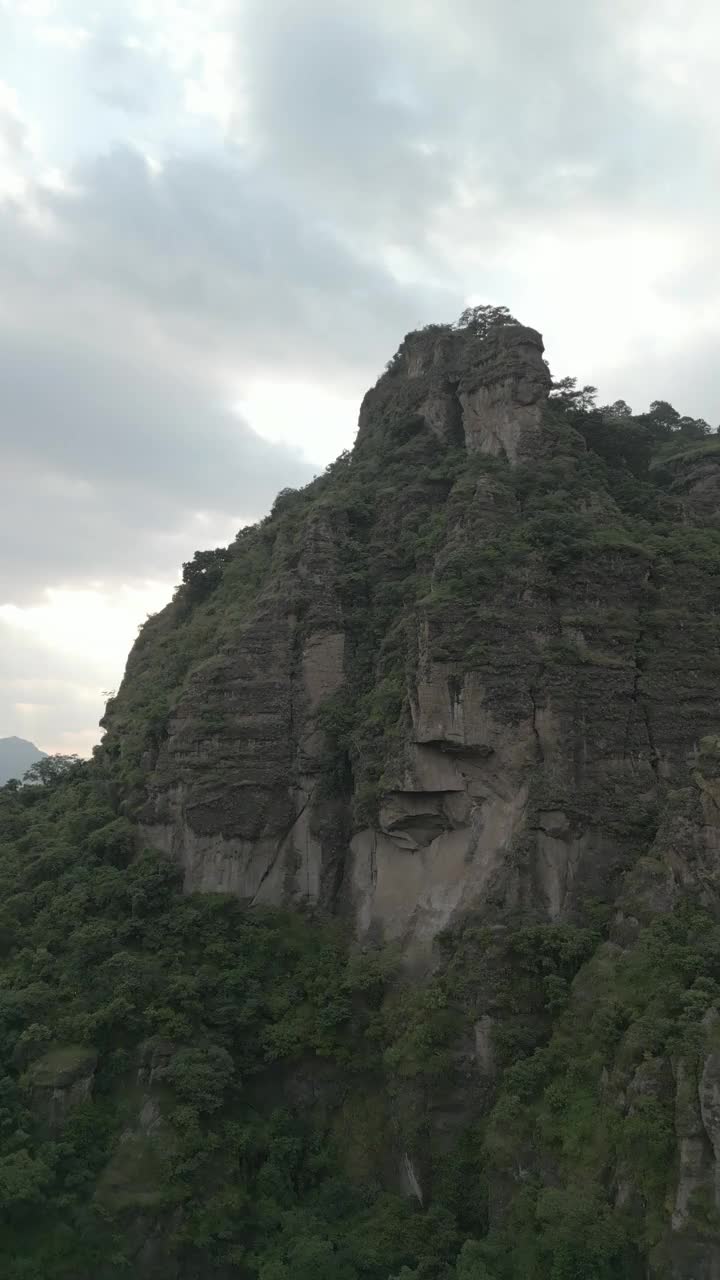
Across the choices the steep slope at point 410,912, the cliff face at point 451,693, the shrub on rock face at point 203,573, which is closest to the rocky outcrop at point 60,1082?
the steep slope at point 410,912

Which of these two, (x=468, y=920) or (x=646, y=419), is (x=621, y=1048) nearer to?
(x=468, y=920)

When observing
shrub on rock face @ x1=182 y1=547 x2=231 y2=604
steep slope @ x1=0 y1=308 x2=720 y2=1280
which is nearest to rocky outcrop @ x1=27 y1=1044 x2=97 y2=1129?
steep slope @ x1=0 y1=308 x2=720 y2=1280

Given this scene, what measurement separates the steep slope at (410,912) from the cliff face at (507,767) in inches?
4.0

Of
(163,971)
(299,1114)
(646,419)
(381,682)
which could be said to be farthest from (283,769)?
(646,419)

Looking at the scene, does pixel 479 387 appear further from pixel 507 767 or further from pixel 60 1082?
pixel 60 1082

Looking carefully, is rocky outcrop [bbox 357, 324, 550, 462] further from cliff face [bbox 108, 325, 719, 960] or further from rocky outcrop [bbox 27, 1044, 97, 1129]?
rocky outcrop [bbox 27, 1044, 97, 1129]

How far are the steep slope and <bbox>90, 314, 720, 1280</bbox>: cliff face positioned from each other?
102 millimetres

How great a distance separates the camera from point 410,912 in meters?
27.9

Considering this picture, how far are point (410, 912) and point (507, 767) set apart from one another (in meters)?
5.61

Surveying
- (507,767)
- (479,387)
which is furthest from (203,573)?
(507,767)

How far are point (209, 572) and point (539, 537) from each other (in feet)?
64.8

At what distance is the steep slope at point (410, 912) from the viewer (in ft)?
68.1

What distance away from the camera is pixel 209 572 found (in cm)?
4422

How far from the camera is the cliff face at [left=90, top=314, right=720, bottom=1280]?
65.8 ft
